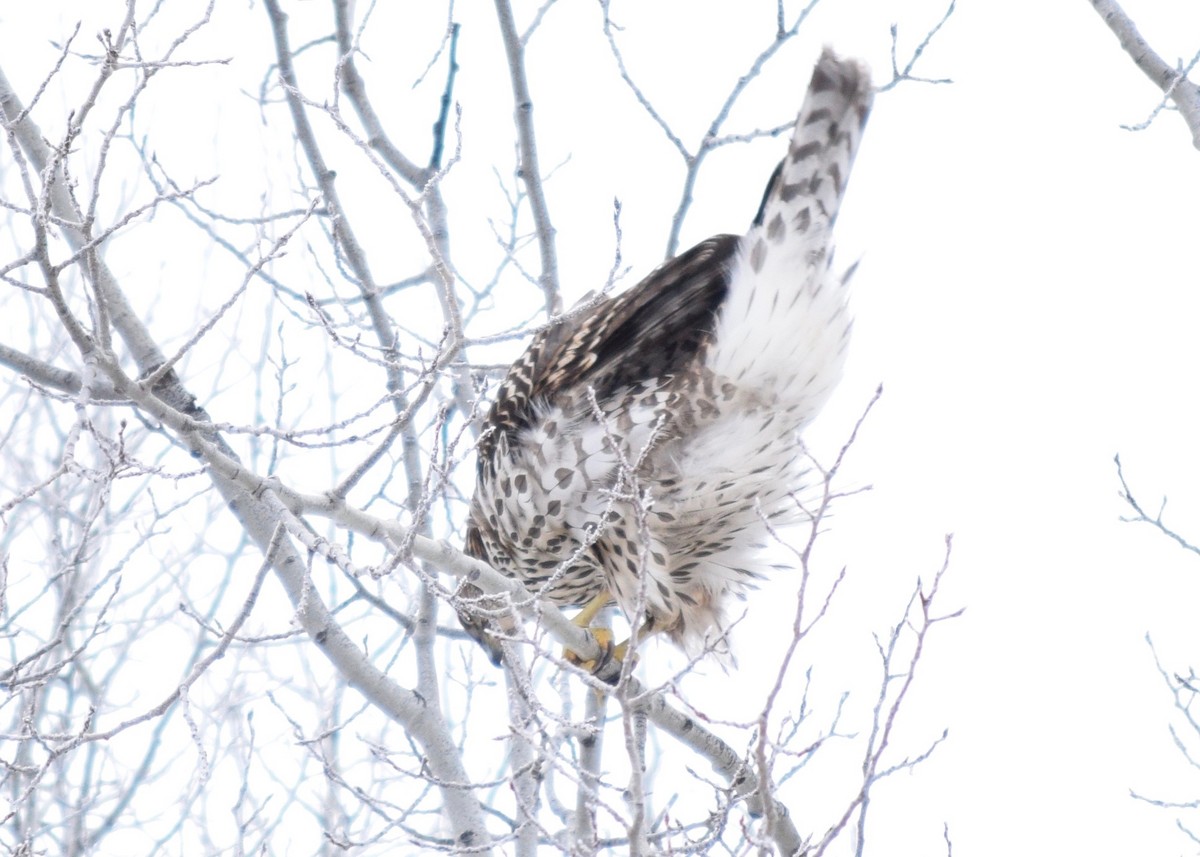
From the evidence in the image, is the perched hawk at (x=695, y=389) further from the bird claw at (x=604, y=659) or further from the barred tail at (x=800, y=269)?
the bird claw at (x=604, y=659)

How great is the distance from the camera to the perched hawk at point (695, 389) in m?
3.71

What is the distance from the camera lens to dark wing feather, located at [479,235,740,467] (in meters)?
3.93

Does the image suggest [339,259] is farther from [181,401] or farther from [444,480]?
[444,480]

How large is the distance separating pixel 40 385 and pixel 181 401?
54 centimetres

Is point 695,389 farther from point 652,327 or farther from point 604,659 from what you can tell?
point 604,659

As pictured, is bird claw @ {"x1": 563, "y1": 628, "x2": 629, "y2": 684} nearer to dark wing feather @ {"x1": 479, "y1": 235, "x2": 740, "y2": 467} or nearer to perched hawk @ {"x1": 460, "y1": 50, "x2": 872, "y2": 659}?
perched hawk @ {"x1": 460, "y1": 50, "x2": 872, "y2": 659}

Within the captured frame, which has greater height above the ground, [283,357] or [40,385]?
[283,357]

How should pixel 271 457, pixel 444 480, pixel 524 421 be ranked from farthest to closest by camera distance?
pixel 271 457 → pixel 524 421 → pixel 444 480

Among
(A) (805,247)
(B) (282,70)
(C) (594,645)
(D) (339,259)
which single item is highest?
(B) (282,70)

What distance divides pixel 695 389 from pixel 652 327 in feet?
0.72

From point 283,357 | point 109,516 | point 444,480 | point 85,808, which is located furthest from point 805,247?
point 109,516

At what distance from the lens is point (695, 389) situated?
3.89 meters

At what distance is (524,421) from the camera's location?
4152 millimetres

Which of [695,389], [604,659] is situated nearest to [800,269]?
[695,389]
